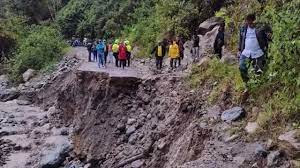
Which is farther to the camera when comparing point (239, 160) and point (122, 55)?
point (122, 55)

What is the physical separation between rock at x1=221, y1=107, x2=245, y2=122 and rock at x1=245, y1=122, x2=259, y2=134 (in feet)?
1.82

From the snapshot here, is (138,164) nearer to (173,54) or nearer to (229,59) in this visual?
(229,59)

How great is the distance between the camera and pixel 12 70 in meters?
36.5

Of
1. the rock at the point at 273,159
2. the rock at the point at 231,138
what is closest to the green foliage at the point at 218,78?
the rock at the point at 231,138

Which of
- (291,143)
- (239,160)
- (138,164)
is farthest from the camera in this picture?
(138,164)

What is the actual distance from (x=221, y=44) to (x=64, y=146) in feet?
26.4

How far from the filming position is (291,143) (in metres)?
8.14

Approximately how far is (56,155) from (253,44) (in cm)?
1130

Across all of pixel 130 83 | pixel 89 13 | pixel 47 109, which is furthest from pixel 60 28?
pixel 130 83

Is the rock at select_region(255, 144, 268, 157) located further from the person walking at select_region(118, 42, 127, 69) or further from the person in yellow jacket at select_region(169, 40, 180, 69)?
the person walking at select_region(118, 42, 127, 69)

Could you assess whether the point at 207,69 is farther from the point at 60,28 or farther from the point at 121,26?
the point at 60,28

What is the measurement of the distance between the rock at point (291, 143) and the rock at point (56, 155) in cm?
1219

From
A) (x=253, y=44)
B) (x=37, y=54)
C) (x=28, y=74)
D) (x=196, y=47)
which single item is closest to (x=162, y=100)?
(x=196, y=47)

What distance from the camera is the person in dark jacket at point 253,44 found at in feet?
33.0
